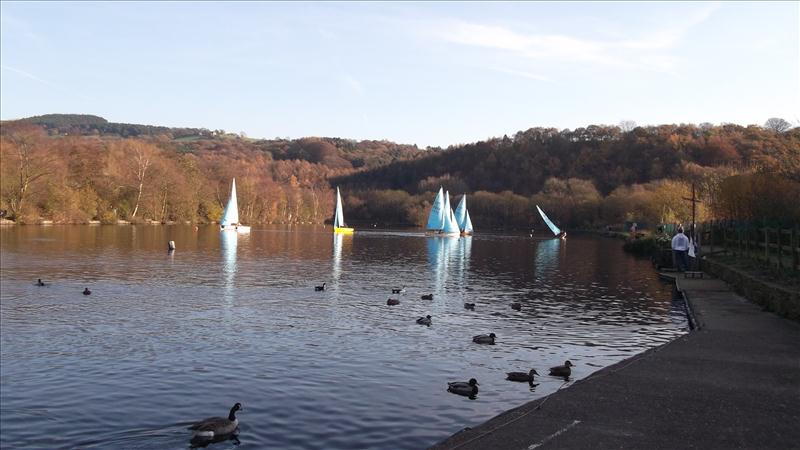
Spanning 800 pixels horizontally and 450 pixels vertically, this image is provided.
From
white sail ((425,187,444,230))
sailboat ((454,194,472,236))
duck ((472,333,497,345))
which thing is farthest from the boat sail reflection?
sailboat ((454,194,472,236))

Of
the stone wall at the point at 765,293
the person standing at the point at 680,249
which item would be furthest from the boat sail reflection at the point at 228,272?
the person standing at the point at 680,249

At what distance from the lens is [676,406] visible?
9.98 m

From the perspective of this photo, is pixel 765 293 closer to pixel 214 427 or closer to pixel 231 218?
pixel 214 427

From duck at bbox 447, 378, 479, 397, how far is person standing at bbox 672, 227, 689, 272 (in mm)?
22597

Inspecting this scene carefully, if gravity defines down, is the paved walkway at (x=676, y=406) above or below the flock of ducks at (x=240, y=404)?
above

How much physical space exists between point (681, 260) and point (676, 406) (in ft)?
88.8

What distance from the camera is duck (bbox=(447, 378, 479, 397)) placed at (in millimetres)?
12750

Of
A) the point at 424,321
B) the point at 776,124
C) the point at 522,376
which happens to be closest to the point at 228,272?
the point at 424,321

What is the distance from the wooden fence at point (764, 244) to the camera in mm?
21173

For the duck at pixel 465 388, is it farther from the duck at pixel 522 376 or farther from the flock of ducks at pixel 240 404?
the duck at pixel 522 376

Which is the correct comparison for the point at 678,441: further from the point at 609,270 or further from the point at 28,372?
the point at 609,270

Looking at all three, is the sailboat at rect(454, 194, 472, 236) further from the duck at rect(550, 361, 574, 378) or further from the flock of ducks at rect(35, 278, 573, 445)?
the duck at rect(550, 361, 574, 378)

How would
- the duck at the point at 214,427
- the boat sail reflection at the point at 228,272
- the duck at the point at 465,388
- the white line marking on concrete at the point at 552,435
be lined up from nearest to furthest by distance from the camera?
the white line marking on concrete at the point at 552,435 < the duck at the point at 214,427 < the duck at the point at 465,388 < the boat sail reflection at the point at 228,272

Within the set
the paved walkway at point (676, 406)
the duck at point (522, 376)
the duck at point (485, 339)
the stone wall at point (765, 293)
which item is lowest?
the duck at point (522, 376)
